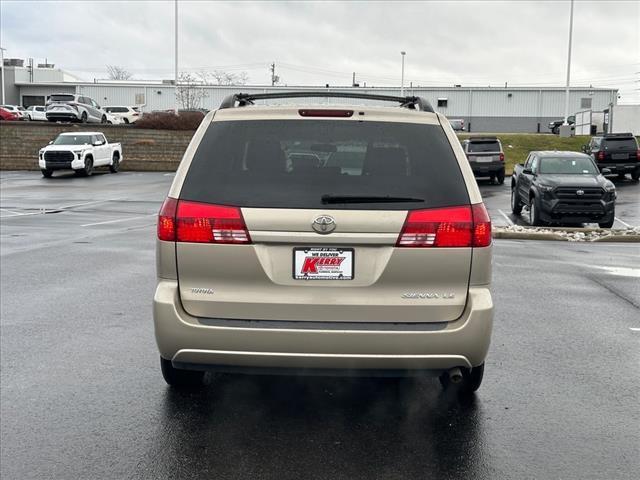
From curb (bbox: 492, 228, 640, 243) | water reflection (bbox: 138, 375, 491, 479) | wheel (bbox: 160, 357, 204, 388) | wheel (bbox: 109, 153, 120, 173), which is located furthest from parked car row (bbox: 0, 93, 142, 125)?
water reflection (bbox: 138, 375, 491, 479)

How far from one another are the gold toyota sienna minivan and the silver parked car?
43.7 m

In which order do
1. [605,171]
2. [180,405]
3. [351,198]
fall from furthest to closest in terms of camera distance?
[605,171], [180,405], [351,198]

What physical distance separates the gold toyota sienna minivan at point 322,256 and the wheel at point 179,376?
651mm

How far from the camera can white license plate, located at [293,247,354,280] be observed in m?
3.90

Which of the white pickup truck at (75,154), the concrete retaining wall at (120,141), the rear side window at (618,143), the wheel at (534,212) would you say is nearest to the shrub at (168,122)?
the concrete retaining wall at (120,141)

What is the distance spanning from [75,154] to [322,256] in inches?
1229

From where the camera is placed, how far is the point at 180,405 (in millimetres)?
4715

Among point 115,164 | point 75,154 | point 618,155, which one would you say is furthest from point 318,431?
point 115,164

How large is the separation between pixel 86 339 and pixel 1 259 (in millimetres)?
5282

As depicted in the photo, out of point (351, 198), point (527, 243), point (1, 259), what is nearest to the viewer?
point (351, 198)

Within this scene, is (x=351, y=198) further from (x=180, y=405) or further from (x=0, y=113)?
(x=0, y=113)

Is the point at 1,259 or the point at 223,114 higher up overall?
the point at 223,114

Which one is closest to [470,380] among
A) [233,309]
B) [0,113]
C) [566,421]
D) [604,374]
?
[566,421]

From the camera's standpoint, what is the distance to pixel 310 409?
4656 mm
